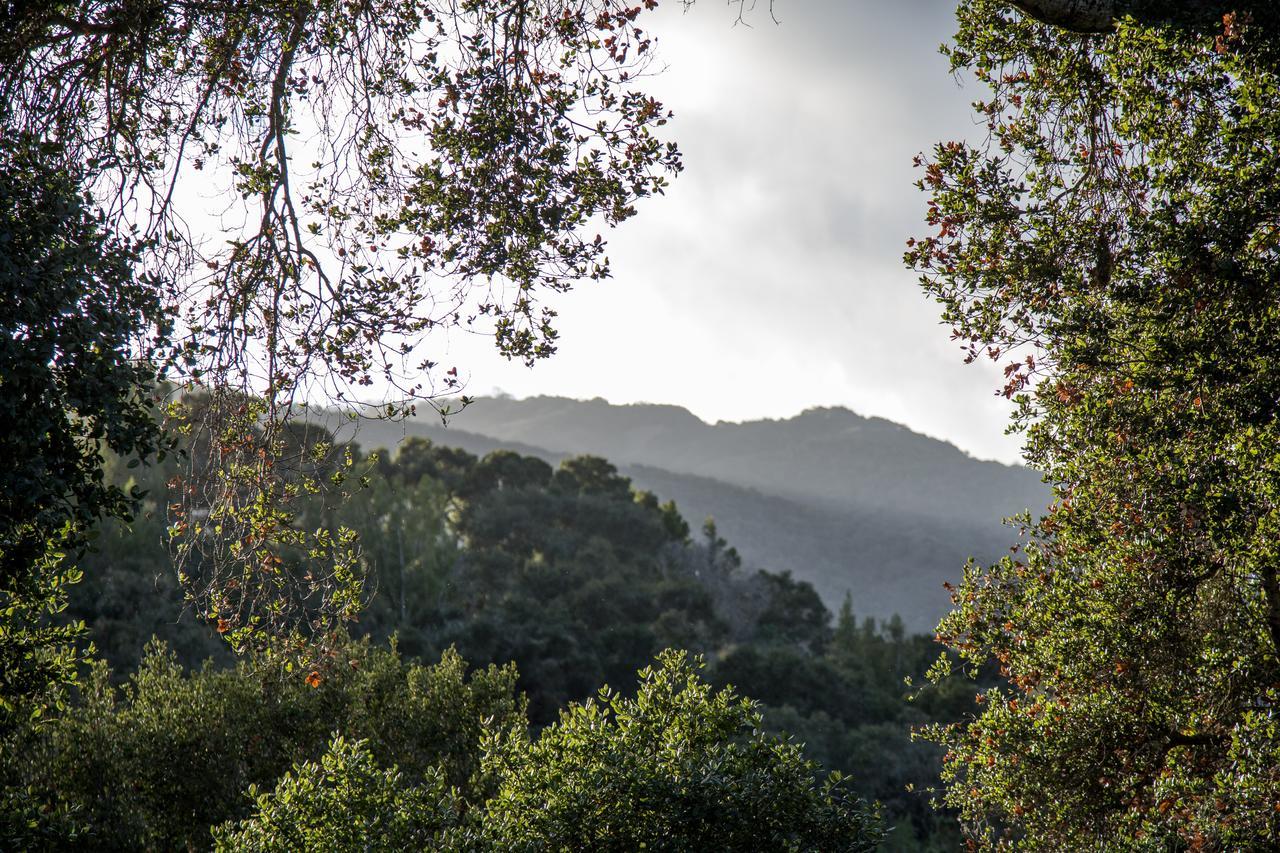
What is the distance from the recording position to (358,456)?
152ft

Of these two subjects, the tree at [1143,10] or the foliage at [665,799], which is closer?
the tree at [1143,10]

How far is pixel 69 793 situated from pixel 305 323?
857cm

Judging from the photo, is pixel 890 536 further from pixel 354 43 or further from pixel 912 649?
pixel 354 43

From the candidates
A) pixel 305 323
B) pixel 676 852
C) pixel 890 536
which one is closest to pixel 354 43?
pixel 305 323

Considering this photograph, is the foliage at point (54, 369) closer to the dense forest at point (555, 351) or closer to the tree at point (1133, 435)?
the dense forest at point (555, 351)

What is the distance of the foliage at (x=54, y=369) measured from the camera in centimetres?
500

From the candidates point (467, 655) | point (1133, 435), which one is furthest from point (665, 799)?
point (467, 655)

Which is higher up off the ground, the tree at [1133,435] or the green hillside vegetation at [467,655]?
the tree at [1133,435]

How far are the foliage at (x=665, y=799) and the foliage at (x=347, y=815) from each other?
521 mm

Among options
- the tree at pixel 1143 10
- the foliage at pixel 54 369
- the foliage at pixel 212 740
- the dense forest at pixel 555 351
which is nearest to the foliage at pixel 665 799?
A: the dense forest at pixel 555 351

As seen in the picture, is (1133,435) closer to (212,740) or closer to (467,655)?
(212,740)

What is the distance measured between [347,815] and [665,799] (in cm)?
249

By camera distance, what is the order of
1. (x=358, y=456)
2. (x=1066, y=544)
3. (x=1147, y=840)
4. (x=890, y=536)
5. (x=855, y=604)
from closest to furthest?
(x=1147, y=840)
(x=1066, y=544)
(x=358, y=456)
(x=855, y=604)
(x=890, y=536)

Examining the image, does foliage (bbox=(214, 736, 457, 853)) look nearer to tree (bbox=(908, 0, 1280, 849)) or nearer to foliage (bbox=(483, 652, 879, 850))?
foliage (bbox=(483, 652, 879, 850))
